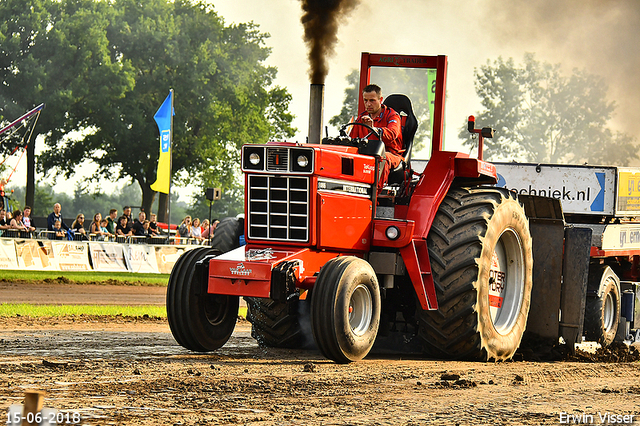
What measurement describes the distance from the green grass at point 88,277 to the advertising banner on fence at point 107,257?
0.16 metres

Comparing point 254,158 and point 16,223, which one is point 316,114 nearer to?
point 254,158

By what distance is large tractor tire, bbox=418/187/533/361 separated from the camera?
827cm

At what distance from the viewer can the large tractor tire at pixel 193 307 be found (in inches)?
320

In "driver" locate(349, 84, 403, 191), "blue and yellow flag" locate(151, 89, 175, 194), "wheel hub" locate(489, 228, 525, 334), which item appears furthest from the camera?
"blue and yellow flag" locate(151, 89, 175, 194)

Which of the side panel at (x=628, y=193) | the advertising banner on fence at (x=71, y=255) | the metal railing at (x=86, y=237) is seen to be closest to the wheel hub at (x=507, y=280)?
the side panel at (x=628, y=193)

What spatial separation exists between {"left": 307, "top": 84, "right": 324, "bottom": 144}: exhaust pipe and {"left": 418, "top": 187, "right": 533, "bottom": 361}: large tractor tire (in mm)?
1634

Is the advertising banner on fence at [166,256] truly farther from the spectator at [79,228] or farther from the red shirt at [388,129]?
the red shirt at [388,129]

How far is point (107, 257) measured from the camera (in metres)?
24.0

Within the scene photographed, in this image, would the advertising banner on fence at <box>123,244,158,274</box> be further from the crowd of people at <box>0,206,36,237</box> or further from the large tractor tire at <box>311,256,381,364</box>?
the large tractor tire at <box>311,256,381,364</box>

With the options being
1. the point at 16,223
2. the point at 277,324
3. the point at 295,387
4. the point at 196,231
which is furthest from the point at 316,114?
the point at 196,231

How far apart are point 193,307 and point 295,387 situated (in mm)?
2115

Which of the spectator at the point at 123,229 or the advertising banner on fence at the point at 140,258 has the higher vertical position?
the spectator at the point at 123,229

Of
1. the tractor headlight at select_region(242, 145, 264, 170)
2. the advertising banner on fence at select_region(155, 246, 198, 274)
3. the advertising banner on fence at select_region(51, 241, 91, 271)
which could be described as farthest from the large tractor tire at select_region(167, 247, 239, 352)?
the advertising banner on fence at select_region(155, 246, 198, 274)

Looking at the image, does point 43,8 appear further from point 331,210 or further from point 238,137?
point 331,210
